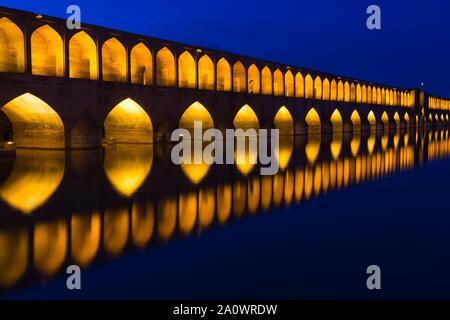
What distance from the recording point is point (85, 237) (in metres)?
4.96

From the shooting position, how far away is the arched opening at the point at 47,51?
1472cm

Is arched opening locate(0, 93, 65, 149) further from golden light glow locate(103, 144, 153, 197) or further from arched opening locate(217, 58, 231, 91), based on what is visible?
arched opening locate(217, 58, 231, 91)

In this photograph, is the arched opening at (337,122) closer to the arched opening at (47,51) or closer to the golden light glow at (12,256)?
the arched opening at (47,51)

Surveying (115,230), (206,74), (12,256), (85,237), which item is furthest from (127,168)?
(206,74)

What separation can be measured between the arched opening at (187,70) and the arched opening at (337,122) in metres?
15.5

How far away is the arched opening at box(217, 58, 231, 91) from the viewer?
2300cm

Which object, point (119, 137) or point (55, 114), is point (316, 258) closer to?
point (55, 114)

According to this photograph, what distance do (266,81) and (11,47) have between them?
14.9 meters

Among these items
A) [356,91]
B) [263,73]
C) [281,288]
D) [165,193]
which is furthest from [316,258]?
[356,91]

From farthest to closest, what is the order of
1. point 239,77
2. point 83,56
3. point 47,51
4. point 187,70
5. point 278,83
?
point 278,83
point 239,77
point 187,70
point 83,56
point 47,51

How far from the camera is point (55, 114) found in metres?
14.4

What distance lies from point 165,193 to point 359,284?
442 centimetres

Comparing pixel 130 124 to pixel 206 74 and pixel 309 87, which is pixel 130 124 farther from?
pixel 309 87

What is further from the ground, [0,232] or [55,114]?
[55,114]
